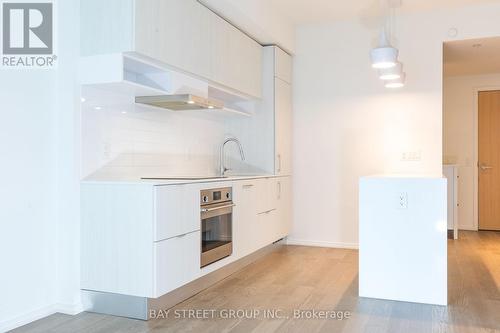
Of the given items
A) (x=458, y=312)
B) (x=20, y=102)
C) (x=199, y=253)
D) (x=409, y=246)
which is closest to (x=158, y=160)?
(x=199, y=253)

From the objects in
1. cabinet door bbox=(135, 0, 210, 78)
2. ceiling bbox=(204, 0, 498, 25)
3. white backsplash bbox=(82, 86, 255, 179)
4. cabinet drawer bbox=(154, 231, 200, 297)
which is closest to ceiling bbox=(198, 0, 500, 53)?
ceiling bbox=(204, 0, 498, 25)

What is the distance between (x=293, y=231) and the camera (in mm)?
5645

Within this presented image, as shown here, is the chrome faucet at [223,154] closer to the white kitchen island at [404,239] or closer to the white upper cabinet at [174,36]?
the white upper cabinet at [174,36]

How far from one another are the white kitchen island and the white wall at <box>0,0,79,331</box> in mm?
2098

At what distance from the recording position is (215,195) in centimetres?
353

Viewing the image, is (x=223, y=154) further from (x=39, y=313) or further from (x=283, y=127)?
(x=39, y=313)

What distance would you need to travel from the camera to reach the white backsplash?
3150mm

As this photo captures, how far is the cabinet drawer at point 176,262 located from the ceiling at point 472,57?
150 inches

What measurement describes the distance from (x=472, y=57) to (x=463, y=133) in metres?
1.70

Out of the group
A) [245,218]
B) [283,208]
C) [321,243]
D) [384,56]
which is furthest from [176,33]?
[321,243]

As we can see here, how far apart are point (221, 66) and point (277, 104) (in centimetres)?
120

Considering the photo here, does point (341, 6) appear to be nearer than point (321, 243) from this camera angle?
Yes

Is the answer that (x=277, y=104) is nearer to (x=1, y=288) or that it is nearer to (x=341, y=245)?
(x=341, y=245)

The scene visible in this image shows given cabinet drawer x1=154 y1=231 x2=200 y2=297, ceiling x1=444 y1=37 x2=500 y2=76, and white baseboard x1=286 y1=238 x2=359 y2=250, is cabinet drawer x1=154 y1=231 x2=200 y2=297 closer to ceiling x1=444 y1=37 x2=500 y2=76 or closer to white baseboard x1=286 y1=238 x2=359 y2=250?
white baseboard x1=286 y1=238 x2=359 y2=250
